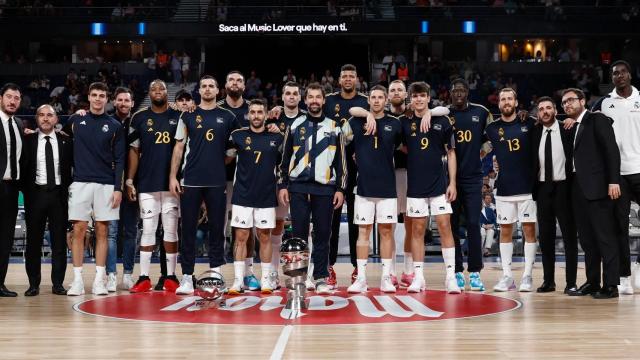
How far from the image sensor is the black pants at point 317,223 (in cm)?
897

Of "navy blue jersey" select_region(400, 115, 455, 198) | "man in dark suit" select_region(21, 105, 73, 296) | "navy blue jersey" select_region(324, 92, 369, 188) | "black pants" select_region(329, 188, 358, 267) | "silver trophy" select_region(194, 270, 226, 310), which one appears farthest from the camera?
"black pants" select_region(329, 188, 358, 267)

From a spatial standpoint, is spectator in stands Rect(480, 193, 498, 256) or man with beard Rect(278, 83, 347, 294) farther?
spectator in stands Rect(480, 193, 498, 256)

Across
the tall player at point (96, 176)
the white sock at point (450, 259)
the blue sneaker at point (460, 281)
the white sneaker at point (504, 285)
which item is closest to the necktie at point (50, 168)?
the tall player at point (96, 176)

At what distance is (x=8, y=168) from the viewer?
9266 millimetres

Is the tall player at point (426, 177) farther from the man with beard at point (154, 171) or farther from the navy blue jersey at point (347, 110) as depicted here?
the man with beard at point (154, 171)

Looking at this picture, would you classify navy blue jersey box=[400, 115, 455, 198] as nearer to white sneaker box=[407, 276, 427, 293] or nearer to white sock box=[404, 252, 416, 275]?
white sneaker box=[407, 276, 427, 293]

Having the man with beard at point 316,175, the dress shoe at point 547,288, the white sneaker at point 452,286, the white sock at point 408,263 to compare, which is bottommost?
the dress shoe at point 547,288

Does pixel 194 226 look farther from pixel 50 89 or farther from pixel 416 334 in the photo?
pixel 50 89

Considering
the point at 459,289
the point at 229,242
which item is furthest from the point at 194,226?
the point at 229,242

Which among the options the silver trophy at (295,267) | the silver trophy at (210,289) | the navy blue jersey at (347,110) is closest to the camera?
the silver trophy at (295,267)

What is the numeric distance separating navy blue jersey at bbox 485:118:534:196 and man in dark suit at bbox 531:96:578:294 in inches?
4.3

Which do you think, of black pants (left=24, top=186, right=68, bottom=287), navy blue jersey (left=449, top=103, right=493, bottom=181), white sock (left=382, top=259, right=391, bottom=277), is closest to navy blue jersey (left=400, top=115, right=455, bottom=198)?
navy blue jersey (left=449, top=103, right=493, bottom=181)

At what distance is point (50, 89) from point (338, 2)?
10095 millimetres

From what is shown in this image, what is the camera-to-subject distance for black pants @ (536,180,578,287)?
9.31 meters
